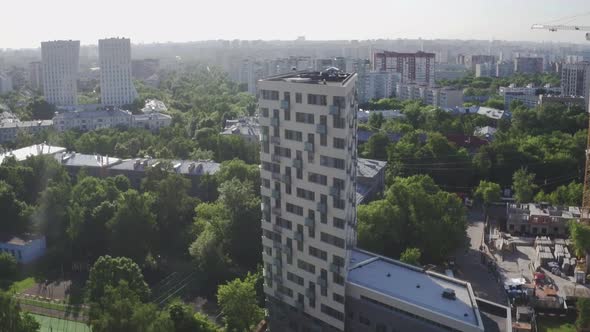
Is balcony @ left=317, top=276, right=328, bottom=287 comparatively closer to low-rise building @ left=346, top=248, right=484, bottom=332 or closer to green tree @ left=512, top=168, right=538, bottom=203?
low-rise building @ left=346, top=248, right=484, bottom=332

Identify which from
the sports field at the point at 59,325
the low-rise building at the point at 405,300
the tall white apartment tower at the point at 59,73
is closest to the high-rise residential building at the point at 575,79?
the tall white apartment tower at the point at 59,73

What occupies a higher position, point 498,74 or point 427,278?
point 498,74

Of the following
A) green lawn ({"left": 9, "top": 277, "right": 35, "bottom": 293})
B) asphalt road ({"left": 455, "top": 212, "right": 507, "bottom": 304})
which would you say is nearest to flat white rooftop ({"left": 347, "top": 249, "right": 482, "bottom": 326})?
asphalt road ({"left": 455, "top": 212, "right": 507, "bottom": 304})

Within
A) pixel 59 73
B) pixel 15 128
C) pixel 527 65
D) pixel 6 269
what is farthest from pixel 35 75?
pixel 527 65

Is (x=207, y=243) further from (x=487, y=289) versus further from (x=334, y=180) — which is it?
(x=487, y=289)

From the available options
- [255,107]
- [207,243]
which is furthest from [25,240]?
[255,107]
